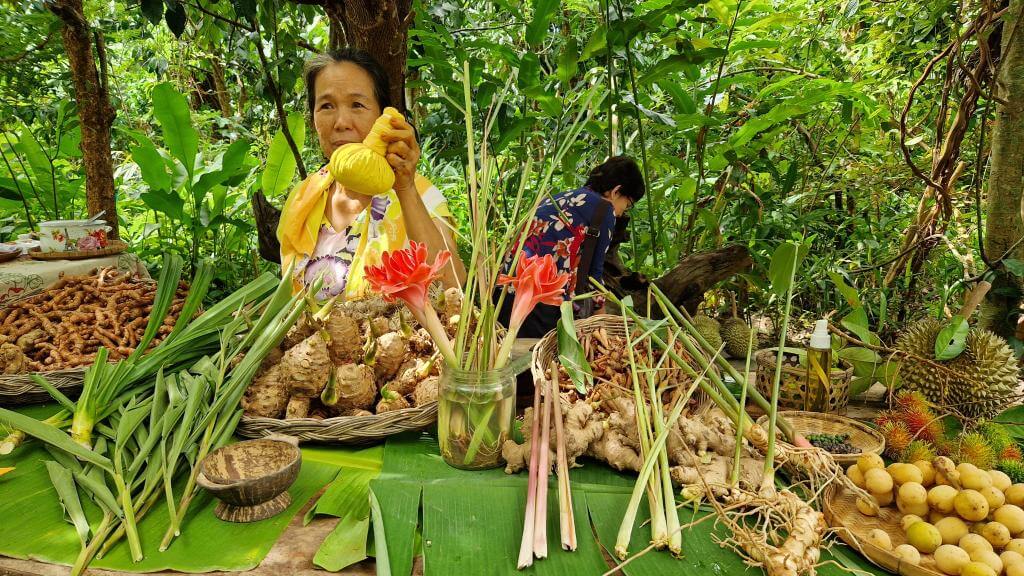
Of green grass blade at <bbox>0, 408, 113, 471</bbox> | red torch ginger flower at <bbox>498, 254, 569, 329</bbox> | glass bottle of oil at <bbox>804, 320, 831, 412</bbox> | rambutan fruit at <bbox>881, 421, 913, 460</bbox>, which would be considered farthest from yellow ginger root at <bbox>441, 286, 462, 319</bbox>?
rambutan fruit at <bbox>881, 421, 913, 460</bbox>

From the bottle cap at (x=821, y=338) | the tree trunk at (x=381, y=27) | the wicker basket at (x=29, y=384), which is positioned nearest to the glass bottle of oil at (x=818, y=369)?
the bottle cap at (x=821, y=338)

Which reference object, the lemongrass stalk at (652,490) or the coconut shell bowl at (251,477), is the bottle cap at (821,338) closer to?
the lemongrass stalk at (652,490)

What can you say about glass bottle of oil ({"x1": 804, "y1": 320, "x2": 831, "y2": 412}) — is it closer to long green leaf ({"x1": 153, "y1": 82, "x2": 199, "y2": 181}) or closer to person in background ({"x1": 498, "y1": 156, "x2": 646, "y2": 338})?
person in background ({"x1": 498, "y1": 156, "x2": 646, "y2": 338})

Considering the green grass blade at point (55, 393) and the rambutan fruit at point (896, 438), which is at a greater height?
the green grass blade at point (55, 393)

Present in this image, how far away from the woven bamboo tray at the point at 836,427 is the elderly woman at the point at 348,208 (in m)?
1.04

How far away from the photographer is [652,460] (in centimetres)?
91

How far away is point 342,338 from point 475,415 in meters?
0.38

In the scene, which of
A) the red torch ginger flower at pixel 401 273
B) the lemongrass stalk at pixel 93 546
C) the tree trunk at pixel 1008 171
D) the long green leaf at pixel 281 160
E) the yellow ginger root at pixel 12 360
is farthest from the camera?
the long green leaf at pixel 281 160

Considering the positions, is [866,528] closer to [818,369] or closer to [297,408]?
[818,369]

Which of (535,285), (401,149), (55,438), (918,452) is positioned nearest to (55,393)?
(55,438)

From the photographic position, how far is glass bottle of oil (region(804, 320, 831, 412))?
1314mm

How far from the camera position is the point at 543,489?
923 mm

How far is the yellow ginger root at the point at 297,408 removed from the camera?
1217 millimetres

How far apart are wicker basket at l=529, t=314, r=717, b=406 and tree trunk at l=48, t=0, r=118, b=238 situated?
2.58m
